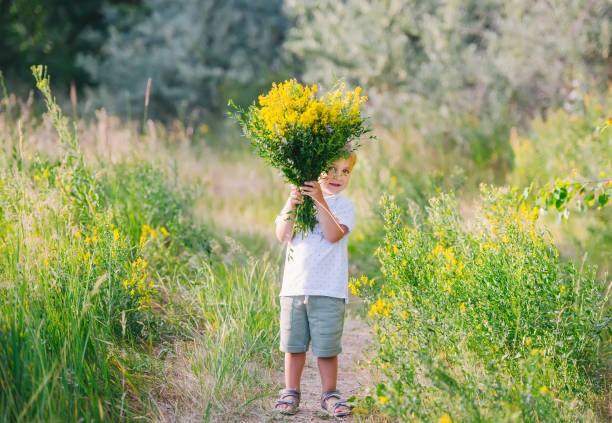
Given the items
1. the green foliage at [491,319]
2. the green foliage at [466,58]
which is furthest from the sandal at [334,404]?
the green foliage at [466,58]

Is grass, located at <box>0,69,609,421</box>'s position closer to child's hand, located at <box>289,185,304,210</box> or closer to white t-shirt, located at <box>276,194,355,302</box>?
white t-shirt, located at <box>276,194,355,302</box>

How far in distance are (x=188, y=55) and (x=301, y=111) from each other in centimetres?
1195

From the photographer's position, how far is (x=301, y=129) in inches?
116

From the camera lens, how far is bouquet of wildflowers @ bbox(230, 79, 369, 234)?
9.73 ft

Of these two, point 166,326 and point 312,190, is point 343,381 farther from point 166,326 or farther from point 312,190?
point 312,190

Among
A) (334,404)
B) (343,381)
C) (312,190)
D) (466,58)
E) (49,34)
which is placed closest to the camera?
(312,190)

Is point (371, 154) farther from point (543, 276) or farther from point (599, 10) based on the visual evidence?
point (543, 276)

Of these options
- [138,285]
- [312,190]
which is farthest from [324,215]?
[138,285]

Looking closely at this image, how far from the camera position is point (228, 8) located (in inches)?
575

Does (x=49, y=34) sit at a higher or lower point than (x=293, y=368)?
higher

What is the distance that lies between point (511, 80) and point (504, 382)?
6689 millimetres

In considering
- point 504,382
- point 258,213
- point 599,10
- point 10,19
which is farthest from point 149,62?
point 504,382

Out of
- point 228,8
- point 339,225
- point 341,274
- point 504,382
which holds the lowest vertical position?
point 504,382

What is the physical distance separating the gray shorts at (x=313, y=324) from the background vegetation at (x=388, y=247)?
0.21m
